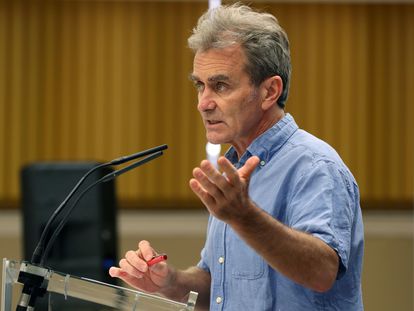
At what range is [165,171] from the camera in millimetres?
5809

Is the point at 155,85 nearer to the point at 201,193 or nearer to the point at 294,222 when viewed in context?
the point at 294,222

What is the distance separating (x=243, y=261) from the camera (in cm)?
196

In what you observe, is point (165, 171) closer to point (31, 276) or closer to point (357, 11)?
point (357, 11)

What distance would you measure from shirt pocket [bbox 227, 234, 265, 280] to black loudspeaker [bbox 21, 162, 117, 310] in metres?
2.89

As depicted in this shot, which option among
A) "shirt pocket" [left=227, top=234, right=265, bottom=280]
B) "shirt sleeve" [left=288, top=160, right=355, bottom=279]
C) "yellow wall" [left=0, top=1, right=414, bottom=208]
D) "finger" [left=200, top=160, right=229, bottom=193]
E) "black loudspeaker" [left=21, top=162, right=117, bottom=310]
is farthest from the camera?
"yellow wall" [left=0, top=1, right=414, bottom=208]

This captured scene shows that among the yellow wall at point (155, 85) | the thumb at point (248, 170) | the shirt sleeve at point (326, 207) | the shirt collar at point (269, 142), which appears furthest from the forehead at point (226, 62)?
the yellow wall at point (155, 85)

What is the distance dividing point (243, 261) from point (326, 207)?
0.26m

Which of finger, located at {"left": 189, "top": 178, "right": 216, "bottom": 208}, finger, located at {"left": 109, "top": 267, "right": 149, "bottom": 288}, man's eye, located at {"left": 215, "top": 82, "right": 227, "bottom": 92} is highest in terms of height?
man's eye, located at {"left": 215, "top": 82, "right": 227, "bottom": 92}

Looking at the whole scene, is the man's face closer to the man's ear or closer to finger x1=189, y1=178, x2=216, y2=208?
the man's ear

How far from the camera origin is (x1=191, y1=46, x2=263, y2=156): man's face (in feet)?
6.50

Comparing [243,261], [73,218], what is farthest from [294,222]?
[73,218]

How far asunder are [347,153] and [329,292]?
399cm

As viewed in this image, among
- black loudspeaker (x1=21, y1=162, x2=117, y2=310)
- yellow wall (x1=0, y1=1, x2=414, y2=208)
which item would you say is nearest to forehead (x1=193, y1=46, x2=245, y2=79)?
black loudspeaker (x1=21, y1=162, x2=117, y2=310)

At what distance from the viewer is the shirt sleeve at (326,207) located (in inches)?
69.7
